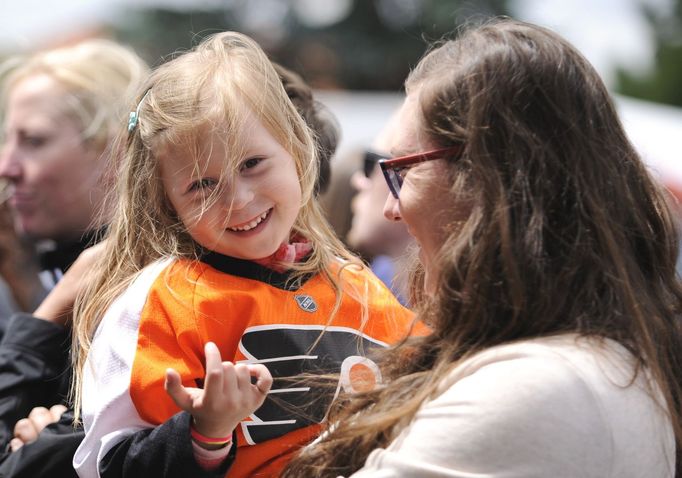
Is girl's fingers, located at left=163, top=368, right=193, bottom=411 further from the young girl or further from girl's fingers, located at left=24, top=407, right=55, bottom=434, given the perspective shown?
girl's fingers, located at left=24, top=407, right=55, bottom=434

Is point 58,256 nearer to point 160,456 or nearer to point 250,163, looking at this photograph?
point 250,163

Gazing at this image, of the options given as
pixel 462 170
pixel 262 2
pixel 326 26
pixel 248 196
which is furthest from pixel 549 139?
pixel 262 2

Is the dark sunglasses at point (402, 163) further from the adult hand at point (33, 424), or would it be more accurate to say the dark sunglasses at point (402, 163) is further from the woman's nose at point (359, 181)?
the woman's nose at point (359, 181)

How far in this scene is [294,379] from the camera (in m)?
2.00

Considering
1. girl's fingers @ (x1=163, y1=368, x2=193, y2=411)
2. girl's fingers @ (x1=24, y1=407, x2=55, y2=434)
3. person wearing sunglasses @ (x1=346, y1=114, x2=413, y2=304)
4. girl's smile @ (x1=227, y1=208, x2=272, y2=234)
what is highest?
girl's smile @ (x1=227, y1=208, x2=272, y2=234)

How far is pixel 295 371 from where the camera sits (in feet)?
6.64

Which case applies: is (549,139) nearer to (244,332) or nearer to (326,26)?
(244,332)

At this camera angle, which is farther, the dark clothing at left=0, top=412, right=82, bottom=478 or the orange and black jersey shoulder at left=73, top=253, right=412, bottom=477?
the dark clothing at left=0, top=412, right=82, bottom=478

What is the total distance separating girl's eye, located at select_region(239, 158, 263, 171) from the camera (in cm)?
209

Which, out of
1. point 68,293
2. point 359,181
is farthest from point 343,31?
point 68,293

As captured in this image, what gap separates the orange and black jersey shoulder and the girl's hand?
20 cm

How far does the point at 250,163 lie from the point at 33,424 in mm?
828

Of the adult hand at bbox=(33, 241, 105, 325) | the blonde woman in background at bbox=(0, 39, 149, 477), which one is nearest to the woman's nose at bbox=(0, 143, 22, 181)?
the blonde woman in background at bbox=(0, 39, 149, 477)

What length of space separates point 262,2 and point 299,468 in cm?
2321
